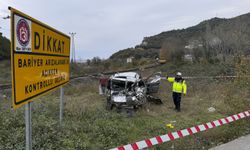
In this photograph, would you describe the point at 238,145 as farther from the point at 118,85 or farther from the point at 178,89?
the point at 118,85

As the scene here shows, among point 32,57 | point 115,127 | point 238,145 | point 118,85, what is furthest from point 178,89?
point 32,57

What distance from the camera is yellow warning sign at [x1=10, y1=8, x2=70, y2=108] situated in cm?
316

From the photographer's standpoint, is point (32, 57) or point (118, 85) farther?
point (118, 85)

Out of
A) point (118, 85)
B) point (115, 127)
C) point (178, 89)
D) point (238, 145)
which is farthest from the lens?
point (118, 85)

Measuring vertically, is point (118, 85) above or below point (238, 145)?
above

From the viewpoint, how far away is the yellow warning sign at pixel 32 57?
10.4 feet

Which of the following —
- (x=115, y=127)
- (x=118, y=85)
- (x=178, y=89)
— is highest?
(x=118, y=85)

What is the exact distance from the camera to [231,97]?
863 centimetres

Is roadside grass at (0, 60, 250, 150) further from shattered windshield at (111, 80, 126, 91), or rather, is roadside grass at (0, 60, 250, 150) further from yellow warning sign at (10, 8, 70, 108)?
yellow warning sign at (10, 8, 70, 108)

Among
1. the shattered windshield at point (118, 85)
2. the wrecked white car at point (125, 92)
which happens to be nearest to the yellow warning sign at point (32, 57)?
the wrecked white car at point (125, 92)

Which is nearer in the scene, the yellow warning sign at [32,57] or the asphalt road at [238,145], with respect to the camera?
the yellow warning sign at [32,57]

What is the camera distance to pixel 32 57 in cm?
378

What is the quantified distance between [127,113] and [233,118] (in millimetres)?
4424

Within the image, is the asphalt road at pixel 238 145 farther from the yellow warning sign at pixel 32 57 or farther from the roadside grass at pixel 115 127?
the yellow warning sign at pixel 32 57
